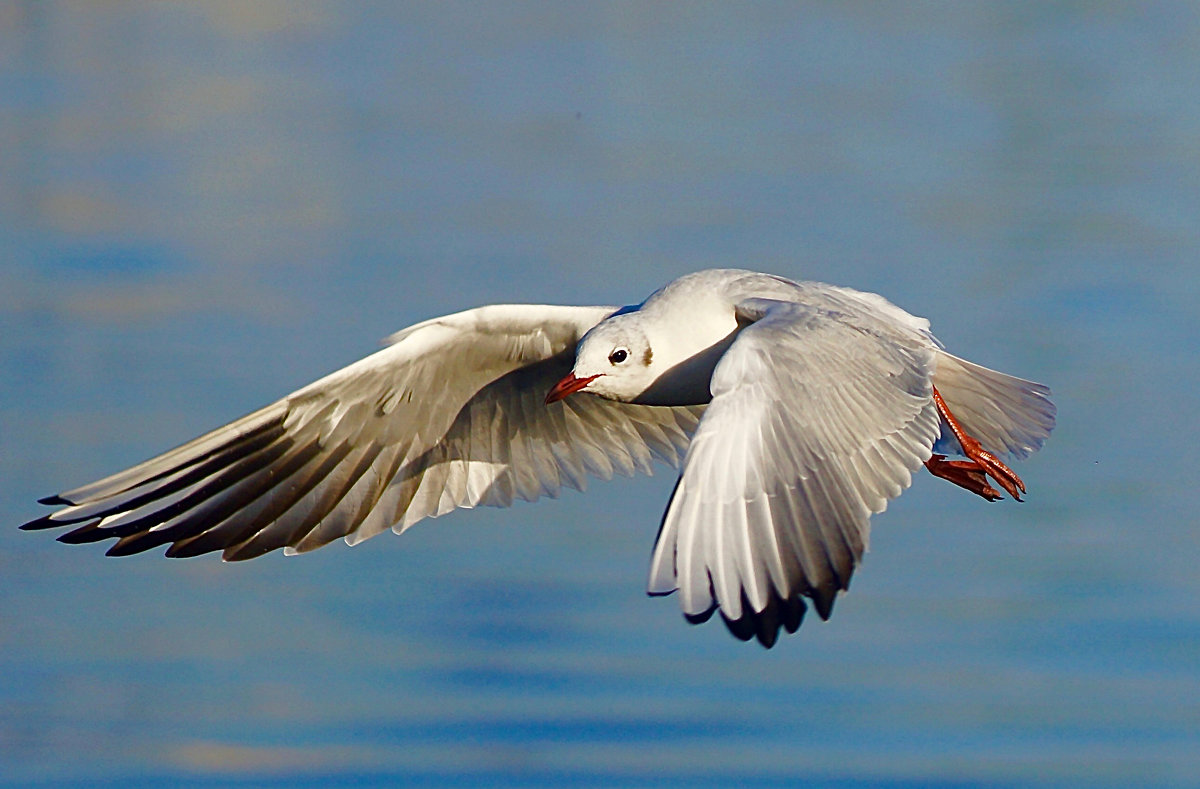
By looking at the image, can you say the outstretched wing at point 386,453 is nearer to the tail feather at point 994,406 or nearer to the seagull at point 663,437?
the seagull at point 663,437

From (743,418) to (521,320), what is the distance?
1.39 m

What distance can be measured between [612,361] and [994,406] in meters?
1.44

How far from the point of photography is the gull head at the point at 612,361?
575 cm

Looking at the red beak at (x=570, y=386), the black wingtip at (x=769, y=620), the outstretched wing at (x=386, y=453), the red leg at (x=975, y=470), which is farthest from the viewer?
the red leg at (x=975, y=470)

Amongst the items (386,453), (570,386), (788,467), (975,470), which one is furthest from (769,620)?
(386,453)

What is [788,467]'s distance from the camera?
506 centimetres

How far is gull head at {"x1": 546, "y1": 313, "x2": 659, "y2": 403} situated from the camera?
18.9 ft

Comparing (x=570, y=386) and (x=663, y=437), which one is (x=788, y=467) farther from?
(x=663, y=437)

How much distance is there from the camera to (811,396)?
5.20 m

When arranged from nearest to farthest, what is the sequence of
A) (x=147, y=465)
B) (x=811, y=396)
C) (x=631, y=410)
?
1. (x=811, y=396)
2. (x=147, y=465)
3. (x=631, y=410)

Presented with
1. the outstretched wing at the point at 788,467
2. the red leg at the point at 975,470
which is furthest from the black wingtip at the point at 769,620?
the red leg at the point at 975,470

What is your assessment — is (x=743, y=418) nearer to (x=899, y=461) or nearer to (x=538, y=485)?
(x=899, y=461)

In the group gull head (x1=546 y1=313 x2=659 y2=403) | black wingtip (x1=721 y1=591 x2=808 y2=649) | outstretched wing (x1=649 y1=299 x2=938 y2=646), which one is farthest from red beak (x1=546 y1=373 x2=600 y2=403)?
black wingtip (x1=721 y1=591 x2=808 y2=649)

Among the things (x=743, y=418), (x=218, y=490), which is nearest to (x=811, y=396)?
(x=743, y=418)
